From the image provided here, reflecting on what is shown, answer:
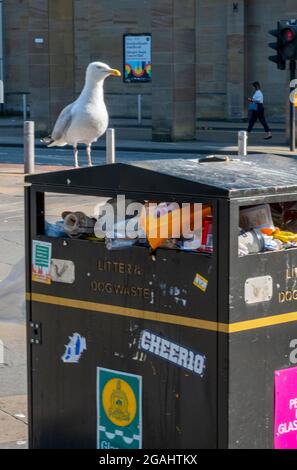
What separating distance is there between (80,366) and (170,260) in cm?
67

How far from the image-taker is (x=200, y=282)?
418cm

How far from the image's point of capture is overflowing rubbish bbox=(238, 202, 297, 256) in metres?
4.33

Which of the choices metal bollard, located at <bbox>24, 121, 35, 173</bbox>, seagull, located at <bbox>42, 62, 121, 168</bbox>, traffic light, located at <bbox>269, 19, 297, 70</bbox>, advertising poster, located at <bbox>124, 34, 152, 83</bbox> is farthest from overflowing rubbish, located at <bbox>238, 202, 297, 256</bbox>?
advertising poster, located at <bbox>124, 34, 152, 83</bbox>

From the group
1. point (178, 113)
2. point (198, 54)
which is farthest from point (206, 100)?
point (178, 113)

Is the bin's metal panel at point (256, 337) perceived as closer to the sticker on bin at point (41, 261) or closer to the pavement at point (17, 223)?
the sticker on bin at point (41, 261)

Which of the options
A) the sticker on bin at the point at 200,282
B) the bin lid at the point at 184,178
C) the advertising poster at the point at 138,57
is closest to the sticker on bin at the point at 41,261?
the bin lid at the point at 184,178

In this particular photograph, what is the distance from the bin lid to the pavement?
5.83 ft

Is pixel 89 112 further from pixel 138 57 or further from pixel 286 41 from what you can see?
pixel 138 57

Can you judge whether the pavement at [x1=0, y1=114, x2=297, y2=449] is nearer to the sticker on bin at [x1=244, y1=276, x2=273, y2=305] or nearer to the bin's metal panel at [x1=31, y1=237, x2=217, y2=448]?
the bin's metal panel at [x1=31, y1=237, x2=217, y2=448]

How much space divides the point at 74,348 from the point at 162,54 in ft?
78.6

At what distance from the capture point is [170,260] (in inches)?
169

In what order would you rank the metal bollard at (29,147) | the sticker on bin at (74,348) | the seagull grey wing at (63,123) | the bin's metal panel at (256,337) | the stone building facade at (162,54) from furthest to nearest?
1. the stone building facade at (162,54)
2. the metal bollard at (29,147)
3. the seagull grey wing at (63,123)
4. the sticker on bin at (74,348)
5. the bin's metal panel at (256,337)

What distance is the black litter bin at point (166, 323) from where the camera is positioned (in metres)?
4.16
